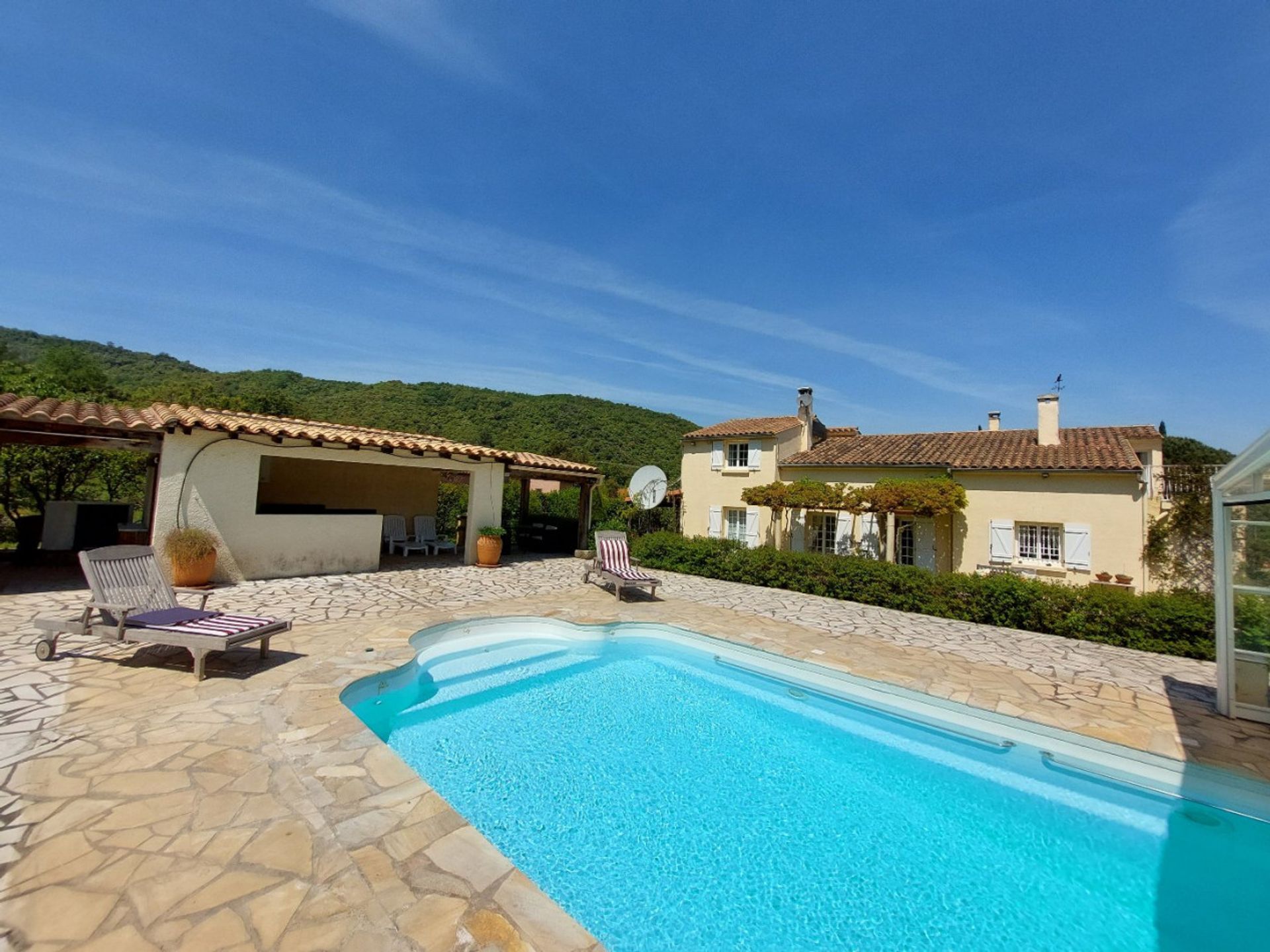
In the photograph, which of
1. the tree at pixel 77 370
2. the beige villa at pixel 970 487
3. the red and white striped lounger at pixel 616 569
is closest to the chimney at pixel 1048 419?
the beige villa at pixel 970 487

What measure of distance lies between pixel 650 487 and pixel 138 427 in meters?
14.0

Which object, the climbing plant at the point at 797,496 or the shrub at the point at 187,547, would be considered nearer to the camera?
the shrub at the point at 187,547

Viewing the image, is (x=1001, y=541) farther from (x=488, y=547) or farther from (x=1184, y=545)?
(x=488, y=547)

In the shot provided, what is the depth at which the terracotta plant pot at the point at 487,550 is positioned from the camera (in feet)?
47.4

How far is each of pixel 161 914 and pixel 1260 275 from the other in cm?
1752

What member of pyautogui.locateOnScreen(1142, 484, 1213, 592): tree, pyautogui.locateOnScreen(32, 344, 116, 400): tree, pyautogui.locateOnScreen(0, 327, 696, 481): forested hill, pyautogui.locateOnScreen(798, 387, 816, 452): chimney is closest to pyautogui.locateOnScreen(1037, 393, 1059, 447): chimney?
pyautogui.locateOnScreen(1142, 484, 1213, 592): tree

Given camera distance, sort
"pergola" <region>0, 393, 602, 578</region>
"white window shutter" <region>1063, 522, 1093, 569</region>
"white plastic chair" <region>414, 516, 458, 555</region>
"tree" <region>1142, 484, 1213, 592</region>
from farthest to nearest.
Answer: "white plastic chair" <region>414, 516, 458, 555</region>, "white window shutter" <region>1063, 522, 1093, 569</region>, "tree" <region>1142, 484, 1213, 592</region>, "pergola" <region>0, 393, 602, 578</region>

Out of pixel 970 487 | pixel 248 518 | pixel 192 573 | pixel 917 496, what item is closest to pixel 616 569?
pixel 248 518

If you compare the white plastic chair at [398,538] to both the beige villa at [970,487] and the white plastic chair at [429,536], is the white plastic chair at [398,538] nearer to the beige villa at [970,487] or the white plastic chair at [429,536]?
the white plastic chair at [429,536]

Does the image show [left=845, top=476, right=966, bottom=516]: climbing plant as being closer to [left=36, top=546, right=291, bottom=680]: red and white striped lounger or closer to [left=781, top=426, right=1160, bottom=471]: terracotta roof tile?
[left=781, top=426, right=1160, bottom=471]: terracotta roof tile

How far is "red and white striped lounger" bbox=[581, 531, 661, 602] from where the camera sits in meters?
11.2

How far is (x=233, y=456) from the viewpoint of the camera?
10.7 meters

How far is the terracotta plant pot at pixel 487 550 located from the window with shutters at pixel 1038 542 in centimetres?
1566

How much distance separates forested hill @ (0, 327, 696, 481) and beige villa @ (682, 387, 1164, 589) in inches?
632
